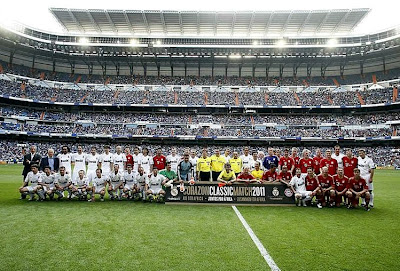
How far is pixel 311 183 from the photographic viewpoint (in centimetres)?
991

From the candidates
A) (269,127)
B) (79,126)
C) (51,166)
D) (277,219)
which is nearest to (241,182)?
(277,219)

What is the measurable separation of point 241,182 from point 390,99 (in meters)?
40.3

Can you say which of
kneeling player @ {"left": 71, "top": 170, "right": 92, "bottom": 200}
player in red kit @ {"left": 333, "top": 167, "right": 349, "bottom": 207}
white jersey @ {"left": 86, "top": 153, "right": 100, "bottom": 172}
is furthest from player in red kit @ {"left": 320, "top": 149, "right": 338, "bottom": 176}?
white jersey @ {"left": 86, "top": 153, "right": 100, "bottom": 172}

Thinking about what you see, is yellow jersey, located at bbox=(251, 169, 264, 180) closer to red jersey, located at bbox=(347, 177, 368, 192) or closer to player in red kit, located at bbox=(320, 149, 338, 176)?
player in red kit, located at bbox=(320, 149, 338, 176)

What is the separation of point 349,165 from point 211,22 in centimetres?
4254

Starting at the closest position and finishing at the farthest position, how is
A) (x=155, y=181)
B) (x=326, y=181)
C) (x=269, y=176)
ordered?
(x=326, y=181), (x=155, y=181), (x=269, y=176)

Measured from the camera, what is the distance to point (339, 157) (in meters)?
10.8

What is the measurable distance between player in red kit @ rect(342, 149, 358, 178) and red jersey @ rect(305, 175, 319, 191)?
1.49 meters

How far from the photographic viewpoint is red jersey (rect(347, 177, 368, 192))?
31.1 ft

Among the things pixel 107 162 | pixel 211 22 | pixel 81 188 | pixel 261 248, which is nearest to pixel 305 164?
pixel 261 248

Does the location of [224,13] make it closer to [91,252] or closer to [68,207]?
[68,207]

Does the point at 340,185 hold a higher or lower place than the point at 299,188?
higher

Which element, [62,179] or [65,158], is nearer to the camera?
[62,179]

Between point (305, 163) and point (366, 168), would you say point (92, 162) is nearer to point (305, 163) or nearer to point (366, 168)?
point (305, 163)
